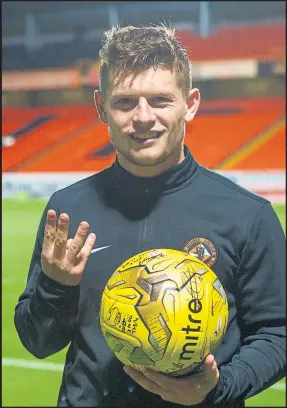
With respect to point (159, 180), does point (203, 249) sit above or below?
below

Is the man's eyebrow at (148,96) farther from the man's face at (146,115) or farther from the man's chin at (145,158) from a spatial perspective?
the man's chin at (145,158)

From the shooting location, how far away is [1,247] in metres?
9.94

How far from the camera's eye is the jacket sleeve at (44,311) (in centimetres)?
197

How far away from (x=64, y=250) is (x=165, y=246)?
0.35 metres

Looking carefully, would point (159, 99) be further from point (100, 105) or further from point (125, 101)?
point (100, 105)

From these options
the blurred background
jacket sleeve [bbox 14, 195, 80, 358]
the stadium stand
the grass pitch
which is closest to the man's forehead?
jacket sleeve [bbox 14, 195, 80, 358]

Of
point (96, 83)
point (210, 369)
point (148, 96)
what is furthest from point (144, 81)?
point (96, 83)

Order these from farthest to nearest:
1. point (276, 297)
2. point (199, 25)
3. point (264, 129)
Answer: point (199, 25) → point (264, 129) → point (276, 297)

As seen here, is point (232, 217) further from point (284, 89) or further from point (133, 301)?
point (284, 89)

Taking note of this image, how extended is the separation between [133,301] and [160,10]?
57.5 ft

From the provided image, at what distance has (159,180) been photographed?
212cm

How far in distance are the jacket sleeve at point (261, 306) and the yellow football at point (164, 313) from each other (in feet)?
0.53

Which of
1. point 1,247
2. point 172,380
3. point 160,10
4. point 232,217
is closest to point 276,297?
point 232,217

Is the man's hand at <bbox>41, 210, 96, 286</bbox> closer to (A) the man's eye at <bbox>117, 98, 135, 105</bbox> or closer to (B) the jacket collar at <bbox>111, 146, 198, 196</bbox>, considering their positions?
(B) the jacket collar at <bbox>111, 146, 198, 196</bbox>
